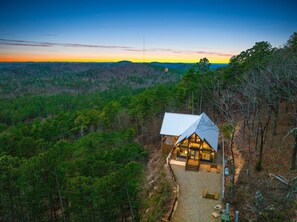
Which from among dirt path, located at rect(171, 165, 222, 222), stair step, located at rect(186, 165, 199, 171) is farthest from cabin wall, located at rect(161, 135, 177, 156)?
stair step, located at rect(186, 165, 199, 171)

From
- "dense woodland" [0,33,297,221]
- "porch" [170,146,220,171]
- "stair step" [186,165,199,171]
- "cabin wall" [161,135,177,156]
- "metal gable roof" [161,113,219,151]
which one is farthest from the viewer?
"cabin wall" [161,135,177,156]

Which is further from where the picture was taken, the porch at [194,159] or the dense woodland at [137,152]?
the porch at [194,159]

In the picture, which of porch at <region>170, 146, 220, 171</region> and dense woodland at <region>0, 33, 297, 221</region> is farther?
porch at <region>170, 146, 220, 171</region>

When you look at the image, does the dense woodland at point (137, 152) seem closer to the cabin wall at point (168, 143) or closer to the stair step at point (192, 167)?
the stair step at point (192, 167)

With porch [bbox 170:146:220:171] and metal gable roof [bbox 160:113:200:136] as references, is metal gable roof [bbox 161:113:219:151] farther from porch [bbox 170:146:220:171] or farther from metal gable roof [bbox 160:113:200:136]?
porch [bbox 170:146:220:171]

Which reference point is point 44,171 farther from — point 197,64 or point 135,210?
point 197,64

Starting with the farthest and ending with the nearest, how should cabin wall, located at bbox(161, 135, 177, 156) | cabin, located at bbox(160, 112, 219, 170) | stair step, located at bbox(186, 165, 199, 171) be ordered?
1. cabin wall, located at bbox(161, 135, 177, 156)
2. cabin, located at bbox(160, 112, 219, 170)
3. stair step, located at bbox(186, 165, 199, 171)

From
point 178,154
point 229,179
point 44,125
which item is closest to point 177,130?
point 178,154

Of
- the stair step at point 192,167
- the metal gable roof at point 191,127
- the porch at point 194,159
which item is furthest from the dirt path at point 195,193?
the metal gable roof at point 191,127
